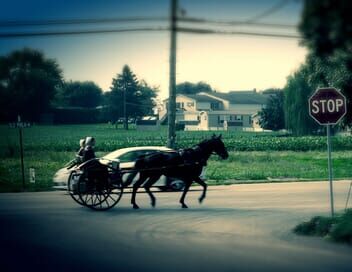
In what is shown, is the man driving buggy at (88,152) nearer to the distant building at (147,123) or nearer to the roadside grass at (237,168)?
the roadside grass at (237,168)

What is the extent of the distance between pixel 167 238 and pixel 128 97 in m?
37.6

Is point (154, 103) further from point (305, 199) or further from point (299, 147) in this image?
point (305, 199)

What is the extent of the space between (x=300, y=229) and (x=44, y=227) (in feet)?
18.0

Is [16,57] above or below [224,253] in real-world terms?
above

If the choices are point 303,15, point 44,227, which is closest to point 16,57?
point 44,227

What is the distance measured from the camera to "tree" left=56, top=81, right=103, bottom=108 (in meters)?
35.2

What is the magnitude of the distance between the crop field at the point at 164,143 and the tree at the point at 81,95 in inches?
64.3

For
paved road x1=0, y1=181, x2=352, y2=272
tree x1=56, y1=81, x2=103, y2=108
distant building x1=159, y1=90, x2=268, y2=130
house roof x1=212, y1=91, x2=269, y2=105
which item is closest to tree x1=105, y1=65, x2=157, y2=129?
tree x1=56, y1=81, x2=103, y2=108

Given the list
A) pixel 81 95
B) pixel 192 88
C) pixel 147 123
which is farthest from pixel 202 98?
pixel 81 95

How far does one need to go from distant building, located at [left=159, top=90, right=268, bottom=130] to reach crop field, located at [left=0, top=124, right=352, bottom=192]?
8.04 meters

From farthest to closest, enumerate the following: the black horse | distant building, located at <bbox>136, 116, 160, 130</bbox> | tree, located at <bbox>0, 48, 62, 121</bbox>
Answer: distant building, located at <bbox>136, 116, 160, 130</bbox>, tree, located at <bbox>0, 48, 62, 121</bbox>, the black horse

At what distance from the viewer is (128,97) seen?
4791cm

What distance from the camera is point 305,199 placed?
18.3 m

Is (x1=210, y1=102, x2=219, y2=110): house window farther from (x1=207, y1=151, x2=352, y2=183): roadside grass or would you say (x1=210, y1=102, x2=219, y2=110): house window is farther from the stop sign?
the stop sign
